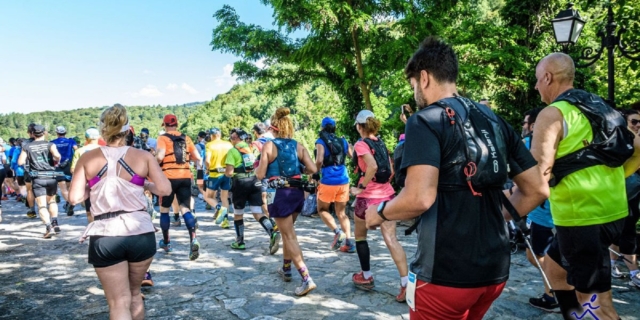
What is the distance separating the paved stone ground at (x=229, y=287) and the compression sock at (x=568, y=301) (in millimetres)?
953

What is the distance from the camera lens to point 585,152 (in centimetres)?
251

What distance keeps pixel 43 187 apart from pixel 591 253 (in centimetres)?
928

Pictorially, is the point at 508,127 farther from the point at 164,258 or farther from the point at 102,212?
the point at 164,258

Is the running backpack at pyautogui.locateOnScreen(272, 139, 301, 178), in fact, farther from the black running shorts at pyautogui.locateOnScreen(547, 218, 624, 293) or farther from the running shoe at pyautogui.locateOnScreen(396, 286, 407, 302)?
the black running shorts at pyautogui.locateOnScreen(547, 218, 624, 293)

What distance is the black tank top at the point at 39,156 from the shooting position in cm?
809

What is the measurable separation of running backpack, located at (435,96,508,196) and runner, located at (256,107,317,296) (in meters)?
3.04

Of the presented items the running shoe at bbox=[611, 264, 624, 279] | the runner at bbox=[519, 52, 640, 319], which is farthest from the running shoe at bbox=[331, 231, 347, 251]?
the runner at bbox=[519, 52, 640, 319]

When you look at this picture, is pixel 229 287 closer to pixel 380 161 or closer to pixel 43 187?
pixel 380 161

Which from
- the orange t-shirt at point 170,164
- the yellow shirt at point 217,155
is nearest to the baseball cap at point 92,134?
the orange t-shirt at point 170,164

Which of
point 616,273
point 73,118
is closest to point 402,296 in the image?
point 616,273

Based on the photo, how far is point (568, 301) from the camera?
2889mm

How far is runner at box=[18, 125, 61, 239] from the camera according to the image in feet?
→ 26.3

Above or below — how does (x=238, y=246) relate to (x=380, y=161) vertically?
below

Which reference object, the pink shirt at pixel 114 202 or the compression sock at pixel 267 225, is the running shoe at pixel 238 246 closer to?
the compression sock at pixel 267 225
